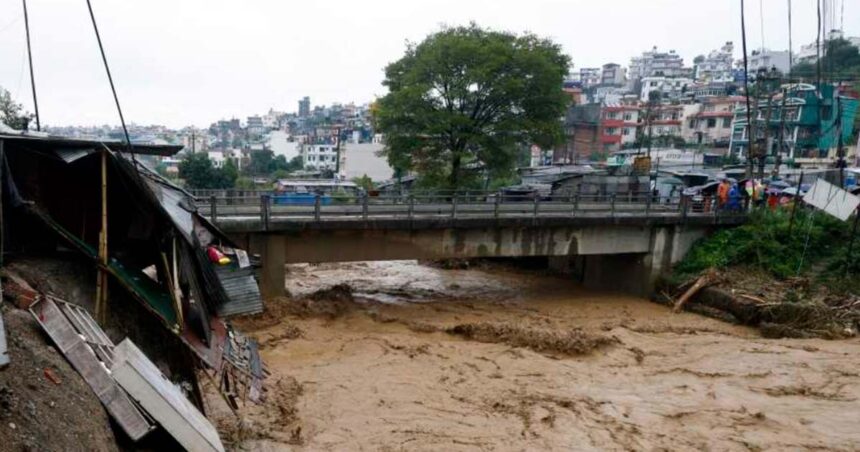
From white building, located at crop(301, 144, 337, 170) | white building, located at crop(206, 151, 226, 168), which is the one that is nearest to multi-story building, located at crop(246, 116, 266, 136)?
white building, located at crop(206, 151, 226, 168)

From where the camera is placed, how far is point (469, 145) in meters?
26.8

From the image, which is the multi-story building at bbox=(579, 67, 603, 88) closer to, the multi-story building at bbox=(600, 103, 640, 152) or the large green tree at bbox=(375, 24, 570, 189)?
the multi-story building at bbox=(600, 103, 640, 152)

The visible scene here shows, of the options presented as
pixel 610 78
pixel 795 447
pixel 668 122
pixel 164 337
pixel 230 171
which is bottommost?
pixel 795 447

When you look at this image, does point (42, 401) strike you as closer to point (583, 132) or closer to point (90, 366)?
point (90, 366)

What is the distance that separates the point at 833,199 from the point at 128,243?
2192cm

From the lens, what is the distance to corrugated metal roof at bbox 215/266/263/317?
352 inches

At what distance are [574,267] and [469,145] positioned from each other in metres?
7.94

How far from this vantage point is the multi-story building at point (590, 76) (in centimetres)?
15638

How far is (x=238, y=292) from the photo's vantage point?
30.3 ft

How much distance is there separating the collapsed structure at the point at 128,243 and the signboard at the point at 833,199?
64.9 feet

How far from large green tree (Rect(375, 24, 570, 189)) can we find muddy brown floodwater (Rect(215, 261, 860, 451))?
352 inches

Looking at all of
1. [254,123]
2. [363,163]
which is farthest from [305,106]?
[363,163]

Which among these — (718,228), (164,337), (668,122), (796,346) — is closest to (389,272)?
(718,228)

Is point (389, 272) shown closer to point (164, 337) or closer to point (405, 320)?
point (405, 320)
